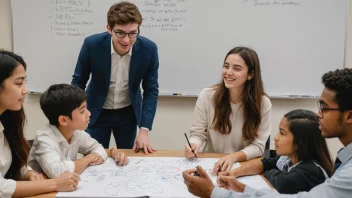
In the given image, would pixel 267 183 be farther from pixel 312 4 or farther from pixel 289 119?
pixel 312 4

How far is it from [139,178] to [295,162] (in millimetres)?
718

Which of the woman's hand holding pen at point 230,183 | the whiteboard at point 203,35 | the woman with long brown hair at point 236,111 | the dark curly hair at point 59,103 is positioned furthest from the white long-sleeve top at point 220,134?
the whiteboard at point 203,35

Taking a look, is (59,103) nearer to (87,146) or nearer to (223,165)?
(87,146)

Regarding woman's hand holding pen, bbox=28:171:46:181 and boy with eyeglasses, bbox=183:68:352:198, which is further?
woman's hand holding pen, bbox=28:171:46:181

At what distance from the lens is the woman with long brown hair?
2.03 meters

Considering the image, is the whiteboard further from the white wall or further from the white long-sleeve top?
the white long-sleeve top

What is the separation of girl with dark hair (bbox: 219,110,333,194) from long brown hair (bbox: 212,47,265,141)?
33 centimetres

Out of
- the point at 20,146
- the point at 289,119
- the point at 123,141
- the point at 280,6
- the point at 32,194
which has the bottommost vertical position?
the point at 123,141

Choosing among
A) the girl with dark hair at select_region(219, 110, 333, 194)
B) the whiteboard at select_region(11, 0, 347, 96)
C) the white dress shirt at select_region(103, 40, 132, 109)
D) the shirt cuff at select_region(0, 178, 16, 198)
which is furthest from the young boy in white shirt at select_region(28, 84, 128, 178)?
the whiteboard at select_region(11, 0, 347, 96)

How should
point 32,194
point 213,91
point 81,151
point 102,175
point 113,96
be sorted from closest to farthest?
1. point 32,194
2. point 102,175
3. point 81,151
4. point 213,91
5. point 113,96

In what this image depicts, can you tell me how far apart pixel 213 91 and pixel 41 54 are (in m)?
1.76

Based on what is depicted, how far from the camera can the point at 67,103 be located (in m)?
1.72

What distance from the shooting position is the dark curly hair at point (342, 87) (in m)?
1.24

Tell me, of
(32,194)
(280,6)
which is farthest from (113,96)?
(280,6)
